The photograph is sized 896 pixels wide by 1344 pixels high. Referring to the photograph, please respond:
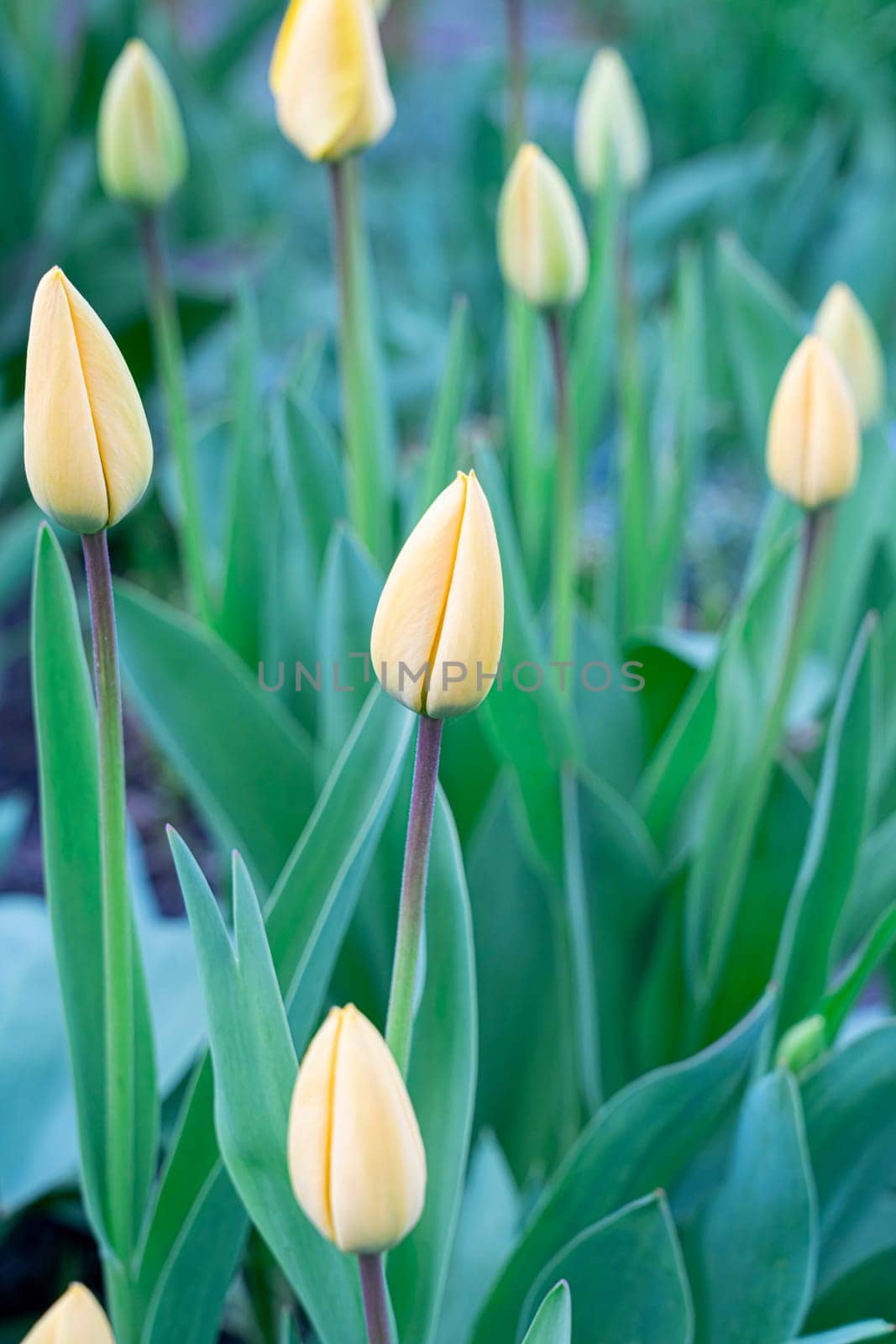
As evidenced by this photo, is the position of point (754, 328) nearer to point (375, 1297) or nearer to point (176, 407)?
point (176, 407)

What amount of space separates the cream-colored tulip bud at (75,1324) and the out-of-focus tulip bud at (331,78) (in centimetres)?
38

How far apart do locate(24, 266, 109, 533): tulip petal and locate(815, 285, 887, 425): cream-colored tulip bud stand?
1.11 feet

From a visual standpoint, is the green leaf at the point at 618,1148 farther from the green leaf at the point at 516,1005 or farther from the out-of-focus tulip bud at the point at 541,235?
the out-of-focus tulip bud at the point at 541,235

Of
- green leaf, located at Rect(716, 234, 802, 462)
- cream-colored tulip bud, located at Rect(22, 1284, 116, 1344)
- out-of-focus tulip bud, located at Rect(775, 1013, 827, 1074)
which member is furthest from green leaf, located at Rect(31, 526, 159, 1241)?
green leaf, located at Rect(716, 234, 802, 462)

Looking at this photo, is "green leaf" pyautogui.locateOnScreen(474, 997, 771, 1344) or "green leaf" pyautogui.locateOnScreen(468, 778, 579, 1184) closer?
"green leaf" pyautogui.locateOnScreen(474, 997, 771, 1344)

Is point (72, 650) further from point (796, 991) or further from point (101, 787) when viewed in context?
point (796, 991)

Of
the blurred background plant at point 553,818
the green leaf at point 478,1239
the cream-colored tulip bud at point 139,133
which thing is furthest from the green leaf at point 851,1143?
the cream-colored tulip bud at point 139,133

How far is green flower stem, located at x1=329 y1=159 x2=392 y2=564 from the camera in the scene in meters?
0.52

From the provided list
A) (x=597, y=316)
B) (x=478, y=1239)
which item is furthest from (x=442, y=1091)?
(x=597, y=316)

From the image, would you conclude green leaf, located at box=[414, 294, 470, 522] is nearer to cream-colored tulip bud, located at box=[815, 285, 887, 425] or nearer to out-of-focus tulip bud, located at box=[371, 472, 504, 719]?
cream-colored tulip bud, located at box=[815, 285, 887, 425]

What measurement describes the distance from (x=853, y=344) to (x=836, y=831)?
22 centimetres

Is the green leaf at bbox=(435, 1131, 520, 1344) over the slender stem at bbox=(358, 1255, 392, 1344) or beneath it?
beneath

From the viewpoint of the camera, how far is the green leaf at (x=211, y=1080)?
38cm

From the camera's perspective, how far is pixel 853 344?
0.56m
